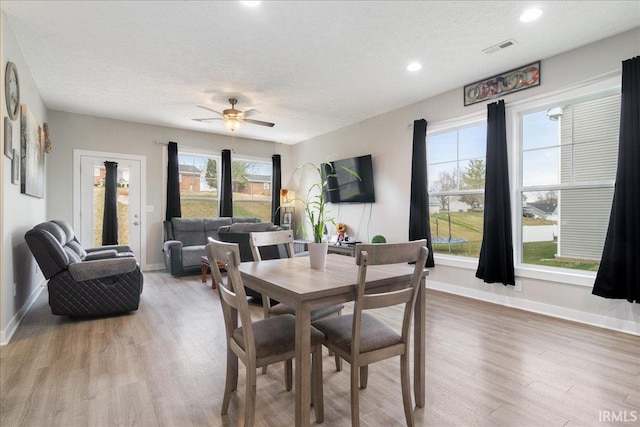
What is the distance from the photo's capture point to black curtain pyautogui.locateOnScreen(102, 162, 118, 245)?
5559mm

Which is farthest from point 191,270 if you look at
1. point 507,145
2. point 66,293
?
point 507,145

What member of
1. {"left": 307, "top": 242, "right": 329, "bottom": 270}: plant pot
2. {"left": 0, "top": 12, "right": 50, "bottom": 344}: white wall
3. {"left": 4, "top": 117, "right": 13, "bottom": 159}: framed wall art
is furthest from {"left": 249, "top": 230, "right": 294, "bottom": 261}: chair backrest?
→ {"left": 4, "top": 117, "right": 13, "bottom": 159}: framed wall art

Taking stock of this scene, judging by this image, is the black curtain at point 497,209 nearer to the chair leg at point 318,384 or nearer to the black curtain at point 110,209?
the chair leg at point 318,384

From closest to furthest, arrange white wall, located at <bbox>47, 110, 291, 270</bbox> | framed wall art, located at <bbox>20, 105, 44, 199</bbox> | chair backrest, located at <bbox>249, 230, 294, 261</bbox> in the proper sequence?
1. chair backrest, located at <bbox>249, 230, 294, 261</bbox>
2. framed wall art, located at <bbox>20, 105, 44, 199</bbox>
3. white wall, located at <bbox>47, 110, 291, 270</bbox>

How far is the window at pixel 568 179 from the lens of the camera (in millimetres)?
3164

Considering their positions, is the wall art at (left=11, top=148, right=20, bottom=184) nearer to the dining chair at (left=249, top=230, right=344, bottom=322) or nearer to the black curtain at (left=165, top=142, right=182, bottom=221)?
the dining chair at (left=249, top=230, right=344, bottom=322)

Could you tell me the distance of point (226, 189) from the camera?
662cm

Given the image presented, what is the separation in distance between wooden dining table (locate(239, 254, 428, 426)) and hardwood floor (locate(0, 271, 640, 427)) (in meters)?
0.37

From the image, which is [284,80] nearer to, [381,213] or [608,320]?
[381,213]

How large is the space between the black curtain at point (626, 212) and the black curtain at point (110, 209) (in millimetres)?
6764

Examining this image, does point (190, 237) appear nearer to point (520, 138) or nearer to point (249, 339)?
point (249, 339)

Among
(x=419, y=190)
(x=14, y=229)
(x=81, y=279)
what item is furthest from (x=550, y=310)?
(x=14, y=229)

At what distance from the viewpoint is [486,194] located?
12.6ft

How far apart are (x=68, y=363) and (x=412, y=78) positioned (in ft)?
14.3
